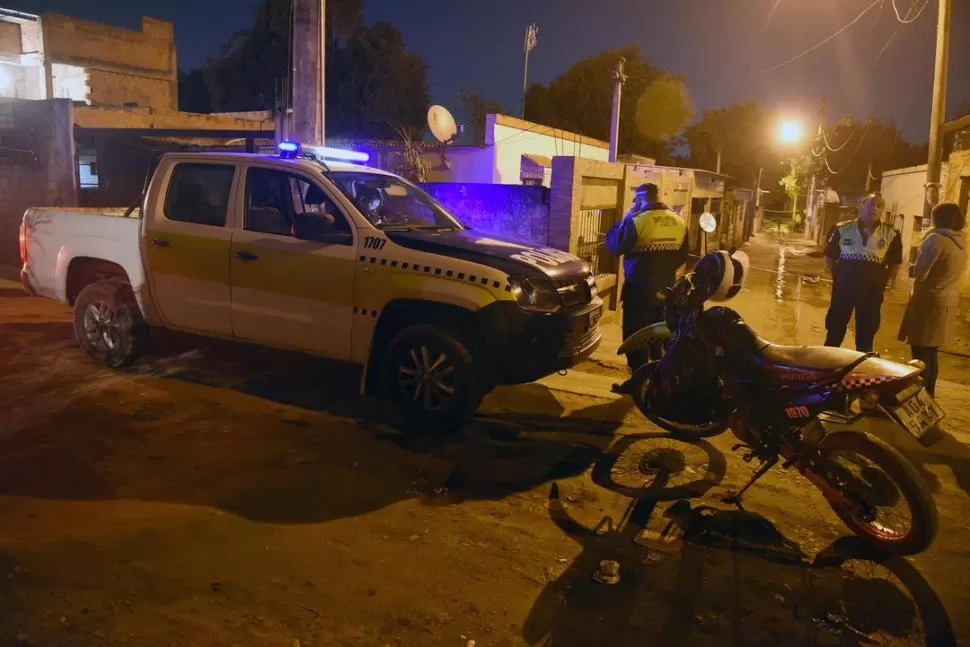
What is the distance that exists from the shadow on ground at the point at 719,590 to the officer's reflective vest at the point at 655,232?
8.74 feet

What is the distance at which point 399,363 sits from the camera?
5.09 meters

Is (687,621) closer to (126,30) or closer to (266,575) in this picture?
(266,575)

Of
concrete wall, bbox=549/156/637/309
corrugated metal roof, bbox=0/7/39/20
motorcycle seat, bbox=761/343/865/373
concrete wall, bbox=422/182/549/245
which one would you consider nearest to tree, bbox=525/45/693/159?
corrugated metal roof, bbox=0/7/39/20

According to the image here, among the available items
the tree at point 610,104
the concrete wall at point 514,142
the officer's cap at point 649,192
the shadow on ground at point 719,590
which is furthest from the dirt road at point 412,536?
the tree at point 610,104

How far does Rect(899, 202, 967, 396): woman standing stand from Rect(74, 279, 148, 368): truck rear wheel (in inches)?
251

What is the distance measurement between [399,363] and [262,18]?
3594cm

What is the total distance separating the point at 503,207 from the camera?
894 cm

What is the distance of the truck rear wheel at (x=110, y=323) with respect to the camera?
20.6 ft

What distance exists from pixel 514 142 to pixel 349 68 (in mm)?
20893

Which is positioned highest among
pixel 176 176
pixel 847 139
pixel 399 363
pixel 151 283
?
pixel 847 139

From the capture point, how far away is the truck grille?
16.5ft

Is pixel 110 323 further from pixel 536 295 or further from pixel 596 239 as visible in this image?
pixel 596 239

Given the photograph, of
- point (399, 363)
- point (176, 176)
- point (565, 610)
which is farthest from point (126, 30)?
point (565, 610)

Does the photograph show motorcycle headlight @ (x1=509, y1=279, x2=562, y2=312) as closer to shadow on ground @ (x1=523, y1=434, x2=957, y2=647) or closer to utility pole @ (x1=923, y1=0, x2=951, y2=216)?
shadow on ground @ (x1=523, y1=434, x2=957, y2=647)
